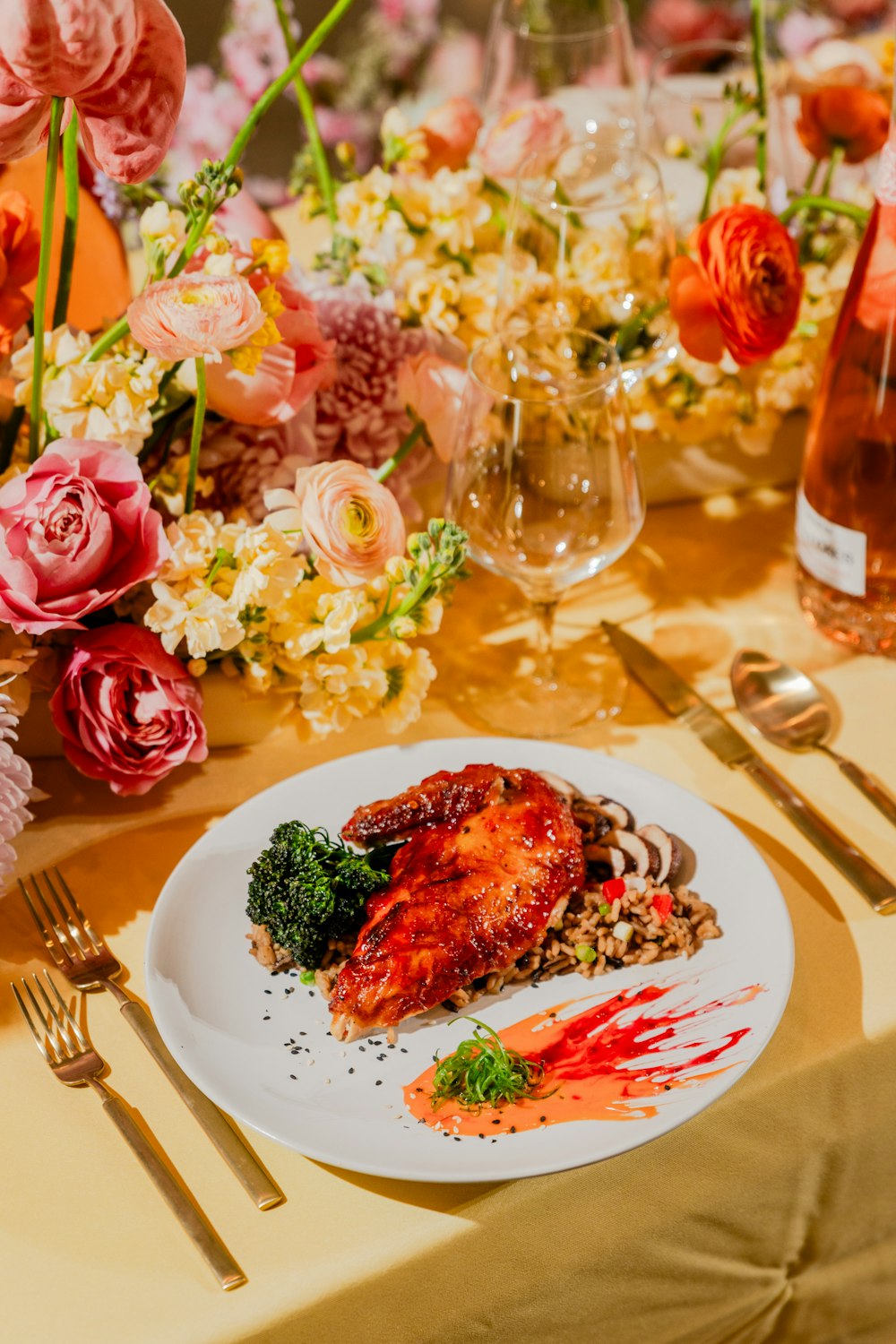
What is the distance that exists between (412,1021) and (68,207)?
2.11 feet

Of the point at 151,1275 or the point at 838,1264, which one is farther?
the point at 838,1264

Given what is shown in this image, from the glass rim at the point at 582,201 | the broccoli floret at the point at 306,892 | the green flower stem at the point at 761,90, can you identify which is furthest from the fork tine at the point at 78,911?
the green flower stem at the point at 761,90

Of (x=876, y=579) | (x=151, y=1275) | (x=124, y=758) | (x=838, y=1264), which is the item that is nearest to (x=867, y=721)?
(x=876, y=579)

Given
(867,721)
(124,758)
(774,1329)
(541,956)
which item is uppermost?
(124,758)

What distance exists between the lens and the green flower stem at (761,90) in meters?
1.31

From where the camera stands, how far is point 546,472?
3.56 feet

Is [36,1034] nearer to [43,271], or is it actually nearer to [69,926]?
[69,926]

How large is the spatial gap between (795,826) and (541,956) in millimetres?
279

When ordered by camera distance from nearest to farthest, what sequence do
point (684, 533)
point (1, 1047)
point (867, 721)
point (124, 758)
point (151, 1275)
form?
1. point (151, 1275)
2. point (1, 1047)
3. point (124, 758)
4. point (867, 721)
5. point (684, 533)

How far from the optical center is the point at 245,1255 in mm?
766

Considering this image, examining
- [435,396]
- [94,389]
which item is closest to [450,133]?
[435,396]

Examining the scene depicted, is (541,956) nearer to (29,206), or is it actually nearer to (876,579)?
(876,579)

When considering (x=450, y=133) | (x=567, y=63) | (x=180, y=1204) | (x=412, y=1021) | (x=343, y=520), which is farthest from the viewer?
(x=567, y=63)

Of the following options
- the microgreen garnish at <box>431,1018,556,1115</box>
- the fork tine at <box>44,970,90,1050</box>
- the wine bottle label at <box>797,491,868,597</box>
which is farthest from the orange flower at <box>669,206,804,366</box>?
the fork tine at <box>44,970,90,1050</box>
